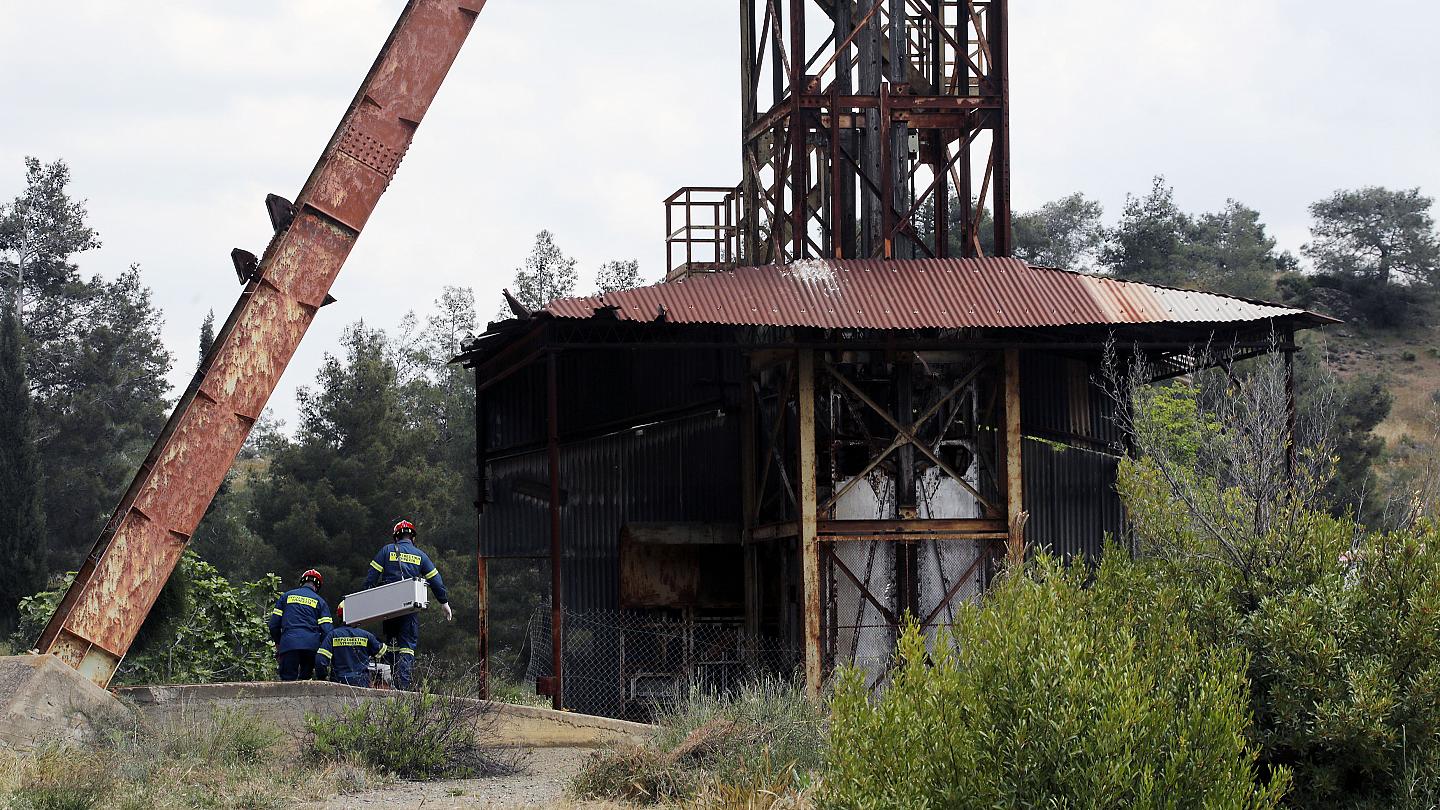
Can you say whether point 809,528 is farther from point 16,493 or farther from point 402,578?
point 16,493

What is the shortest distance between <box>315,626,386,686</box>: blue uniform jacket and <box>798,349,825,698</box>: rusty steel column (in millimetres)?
6177

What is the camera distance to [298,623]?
1912 centimetres

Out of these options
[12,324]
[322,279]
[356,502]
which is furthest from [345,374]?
[322,279]

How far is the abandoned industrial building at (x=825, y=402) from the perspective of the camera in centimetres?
2275

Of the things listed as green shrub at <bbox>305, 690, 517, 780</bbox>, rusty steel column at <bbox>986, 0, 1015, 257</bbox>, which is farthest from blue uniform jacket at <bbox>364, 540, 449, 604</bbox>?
rusty steel column at <bbox>986, 0, 1015, 257</bbox>

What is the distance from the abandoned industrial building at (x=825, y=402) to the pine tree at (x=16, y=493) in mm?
21909

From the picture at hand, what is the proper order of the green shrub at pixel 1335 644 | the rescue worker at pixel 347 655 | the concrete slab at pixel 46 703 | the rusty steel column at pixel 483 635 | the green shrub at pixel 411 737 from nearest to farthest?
the green shrub at pixel 1335 644, the concrete slab at pixel 46 703, the green shrub at pixel 411 737, the rescue worker at pixel 347 655, the rusty steel column at pixel 483 635

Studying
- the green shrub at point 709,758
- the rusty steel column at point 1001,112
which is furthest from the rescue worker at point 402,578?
the rusty steel column at point 1001,112

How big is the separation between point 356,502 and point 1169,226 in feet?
143

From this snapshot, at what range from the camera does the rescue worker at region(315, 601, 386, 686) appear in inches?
735

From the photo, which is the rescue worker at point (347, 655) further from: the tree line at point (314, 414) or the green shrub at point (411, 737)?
the tree line at point (314, 414)

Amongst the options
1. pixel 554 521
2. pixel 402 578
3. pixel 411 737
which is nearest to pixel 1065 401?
pixel 554 521

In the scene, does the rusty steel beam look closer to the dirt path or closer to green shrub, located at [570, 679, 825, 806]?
the dirt path

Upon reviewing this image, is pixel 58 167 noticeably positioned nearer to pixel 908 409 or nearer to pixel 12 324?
pixel 12 324
